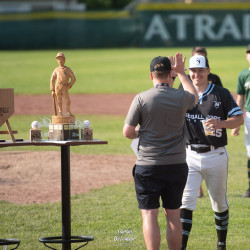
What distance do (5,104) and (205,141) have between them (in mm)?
2049

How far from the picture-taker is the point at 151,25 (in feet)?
137

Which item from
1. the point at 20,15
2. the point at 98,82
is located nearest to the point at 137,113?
the point at 98,82

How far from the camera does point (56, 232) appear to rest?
6.99m

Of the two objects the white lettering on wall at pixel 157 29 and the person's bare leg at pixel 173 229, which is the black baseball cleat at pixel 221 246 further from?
the white lettering on wall at pixel 157 29

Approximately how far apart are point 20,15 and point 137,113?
38706 millimetres

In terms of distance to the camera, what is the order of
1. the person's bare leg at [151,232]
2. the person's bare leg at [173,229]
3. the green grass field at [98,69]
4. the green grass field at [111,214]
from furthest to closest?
the green grass field at [98,69], the green grass field at [111,214], the person's bare leg at [173,229], the person's bare leg at [151,232]

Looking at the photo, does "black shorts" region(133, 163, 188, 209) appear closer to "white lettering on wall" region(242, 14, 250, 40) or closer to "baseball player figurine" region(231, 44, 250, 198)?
"baseball player figurine" region(231, 44, 250, 198)

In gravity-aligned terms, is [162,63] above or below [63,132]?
above

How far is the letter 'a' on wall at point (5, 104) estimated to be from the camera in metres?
5.74

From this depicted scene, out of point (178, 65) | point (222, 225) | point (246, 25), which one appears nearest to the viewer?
point (178, 65)

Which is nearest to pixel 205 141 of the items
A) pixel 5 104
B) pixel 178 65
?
pixel 178 65

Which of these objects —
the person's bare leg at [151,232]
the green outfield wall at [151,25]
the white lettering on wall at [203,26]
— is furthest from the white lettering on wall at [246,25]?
the person's bare leg at [151,232]

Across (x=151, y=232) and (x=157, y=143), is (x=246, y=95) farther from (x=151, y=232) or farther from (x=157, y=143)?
(x=151, y=232)

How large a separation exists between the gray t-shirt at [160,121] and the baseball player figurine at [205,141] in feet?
2.70
